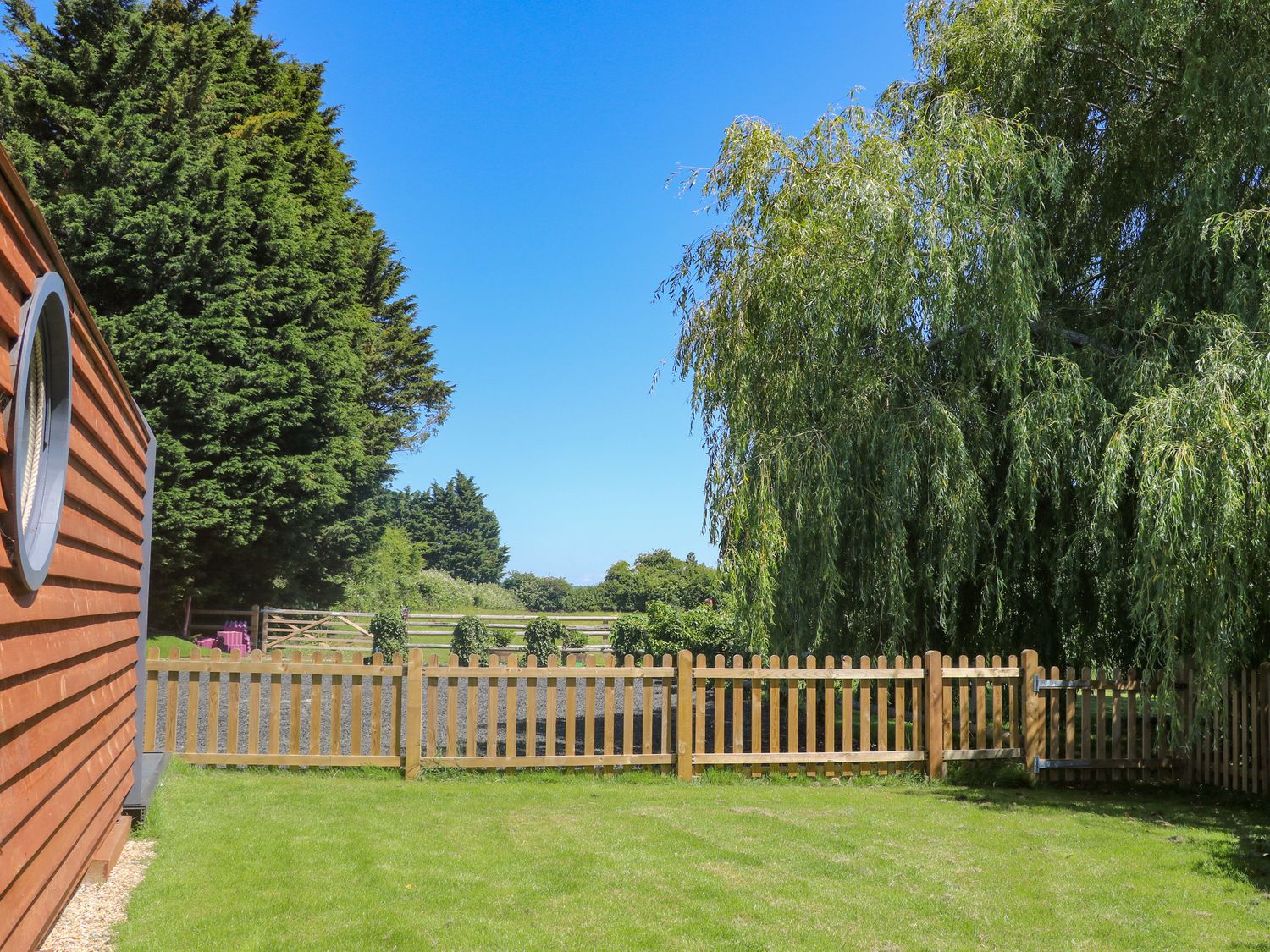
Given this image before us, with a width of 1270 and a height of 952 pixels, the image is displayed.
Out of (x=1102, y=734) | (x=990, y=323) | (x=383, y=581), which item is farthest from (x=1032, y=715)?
(x=383, y=581)

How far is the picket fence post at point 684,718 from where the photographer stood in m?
8.74

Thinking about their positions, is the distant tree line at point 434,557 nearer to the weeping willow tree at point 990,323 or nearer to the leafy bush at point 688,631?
the leafy bush at point 688,631

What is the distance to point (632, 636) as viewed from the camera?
22.8 m

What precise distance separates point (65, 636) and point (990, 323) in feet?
26.8

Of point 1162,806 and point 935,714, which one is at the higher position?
point 935,714

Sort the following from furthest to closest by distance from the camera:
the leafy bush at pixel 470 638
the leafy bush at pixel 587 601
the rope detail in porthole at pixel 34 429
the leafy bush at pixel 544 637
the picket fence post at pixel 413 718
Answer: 1. the leafy bush at pixel 587 601
2. the leafy bush at pixel 544 637
3. the leafy bush at pixel 470 638
4. the picket fence post at pixel 413 718
5. the rope detail in porthole at pixel 34 429

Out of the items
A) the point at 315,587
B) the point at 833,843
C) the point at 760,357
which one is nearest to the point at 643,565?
the point at 315,587

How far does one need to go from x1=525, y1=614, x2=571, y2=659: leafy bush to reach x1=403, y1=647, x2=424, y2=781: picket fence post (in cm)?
1428

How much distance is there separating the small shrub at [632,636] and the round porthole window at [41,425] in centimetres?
1890

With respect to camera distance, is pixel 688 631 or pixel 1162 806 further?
pixel 688 631

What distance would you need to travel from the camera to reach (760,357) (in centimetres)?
1003

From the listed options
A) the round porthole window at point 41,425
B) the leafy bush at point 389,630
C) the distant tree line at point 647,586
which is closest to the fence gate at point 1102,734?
the round porthole window at point 41,425

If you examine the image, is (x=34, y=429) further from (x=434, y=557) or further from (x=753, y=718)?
(x=434, y=557)

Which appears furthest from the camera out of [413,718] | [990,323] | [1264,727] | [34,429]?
[990,323]
